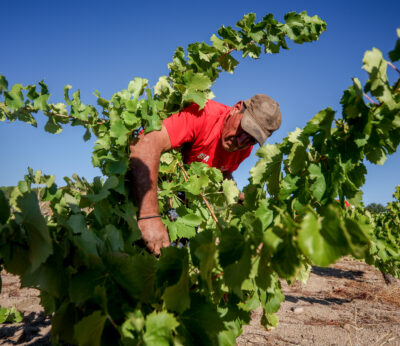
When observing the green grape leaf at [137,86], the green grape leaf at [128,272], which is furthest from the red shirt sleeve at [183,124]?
the green grape leaf at [128,272]

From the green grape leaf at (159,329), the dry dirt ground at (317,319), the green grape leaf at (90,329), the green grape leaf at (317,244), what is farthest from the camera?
the dry dirt ground at (317,319)

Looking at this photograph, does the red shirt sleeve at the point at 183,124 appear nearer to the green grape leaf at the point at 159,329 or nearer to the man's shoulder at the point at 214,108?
the man's shoulder at the point at 214,108

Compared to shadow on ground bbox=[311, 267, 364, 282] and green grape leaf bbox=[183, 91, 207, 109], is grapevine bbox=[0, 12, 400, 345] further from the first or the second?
shadow on ground bbox=[311, 267, 364, 282]

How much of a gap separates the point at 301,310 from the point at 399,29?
17.0 ft

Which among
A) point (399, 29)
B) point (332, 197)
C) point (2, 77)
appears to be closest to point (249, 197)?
point (332, 197)

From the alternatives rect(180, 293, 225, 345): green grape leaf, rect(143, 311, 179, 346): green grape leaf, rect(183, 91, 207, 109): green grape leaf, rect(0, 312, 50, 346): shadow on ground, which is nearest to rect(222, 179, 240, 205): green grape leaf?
rect(183, 91, 207, 109): green grape leaf

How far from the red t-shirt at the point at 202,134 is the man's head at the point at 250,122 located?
0.09 meters

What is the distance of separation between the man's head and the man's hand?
1206 mm

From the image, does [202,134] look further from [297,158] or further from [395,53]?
[395,53]

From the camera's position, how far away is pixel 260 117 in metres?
2.67

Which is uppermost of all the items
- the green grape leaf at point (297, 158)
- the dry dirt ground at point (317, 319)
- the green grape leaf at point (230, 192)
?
the green grape leaf at point (230, 192)

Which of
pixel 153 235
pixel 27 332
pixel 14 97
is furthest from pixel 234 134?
pixel 27 332

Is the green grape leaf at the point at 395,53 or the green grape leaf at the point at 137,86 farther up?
the green grape leaf at the point at 137,86

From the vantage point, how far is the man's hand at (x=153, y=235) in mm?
1661
